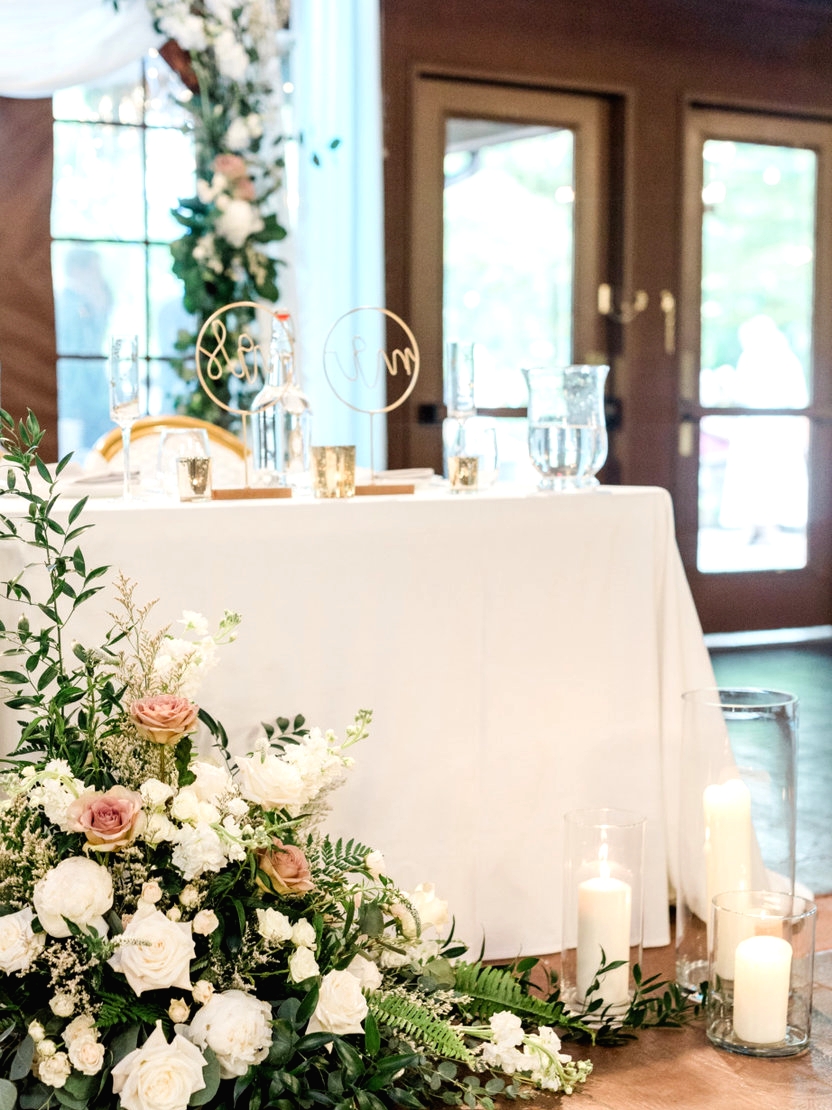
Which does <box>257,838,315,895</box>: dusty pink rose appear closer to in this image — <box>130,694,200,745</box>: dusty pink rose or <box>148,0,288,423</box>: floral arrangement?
<box>130,694,200,745</box>: dusty pink rose

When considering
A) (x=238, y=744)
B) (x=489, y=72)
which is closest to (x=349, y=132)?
(x=489, y=72)

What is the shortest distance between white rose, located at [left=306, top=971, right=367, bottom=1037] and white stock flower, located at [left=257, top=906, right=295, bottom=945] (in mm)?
74

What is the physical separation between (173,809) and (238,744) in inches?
13.4

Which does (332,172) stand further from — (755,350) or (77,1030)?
(77,1030)

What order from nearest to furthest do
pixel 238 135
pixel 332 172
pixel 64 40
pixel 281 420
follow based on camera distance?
pixel 281 420, pixel 64 40, pixel 238 135, pixel 332 172

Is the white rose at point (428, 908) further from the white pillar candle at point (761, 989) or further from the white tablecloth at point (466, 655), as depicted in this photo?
the white pillar candle at point (761, 989)

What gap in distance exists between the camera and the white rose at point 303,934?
5.27ft

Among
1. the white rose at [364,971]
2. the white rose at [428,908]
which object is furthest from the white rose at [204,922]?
the white rose at [428,908]

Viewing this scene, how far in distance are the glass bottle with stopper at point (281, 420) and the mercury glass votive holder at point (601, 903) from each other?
2.29ft

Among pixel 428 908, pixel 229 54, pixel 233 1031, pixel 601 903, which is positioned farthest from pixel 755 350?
pixel 233 1031

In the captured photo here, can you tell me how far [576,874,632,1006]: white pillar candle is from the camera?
6.21ft

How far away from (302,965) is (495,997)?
34 cm

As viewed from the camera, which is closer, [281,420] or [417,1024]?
[417,1024]

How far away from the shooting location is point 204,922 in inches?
60.8
